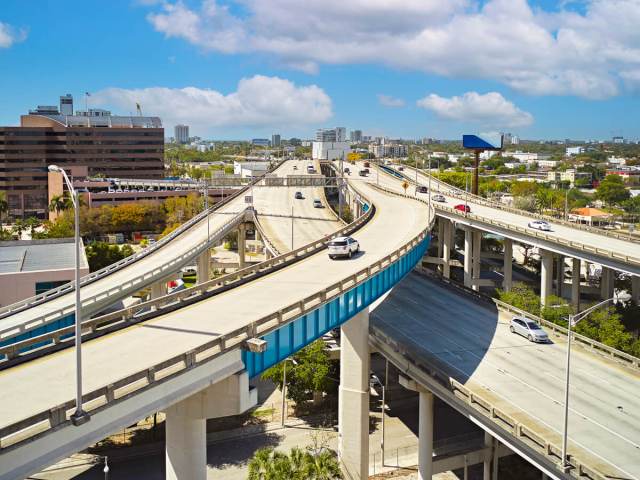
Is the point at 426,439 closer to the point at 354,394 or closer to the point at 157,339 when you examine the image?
the point at 354,394

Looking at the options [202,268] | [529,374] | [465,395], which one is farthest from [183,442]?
[202,268]

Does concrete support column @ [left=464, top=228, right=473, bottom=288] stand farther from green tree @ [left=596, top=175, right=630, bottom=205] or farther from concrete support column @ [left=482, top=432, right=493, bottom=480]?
green tree @ [left=596, top=175, right=630, bottom=205]

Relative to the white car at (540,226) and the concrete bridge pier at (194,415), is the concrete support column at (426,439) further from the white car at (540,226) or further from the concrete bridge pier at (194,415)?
the white car at (540,226)

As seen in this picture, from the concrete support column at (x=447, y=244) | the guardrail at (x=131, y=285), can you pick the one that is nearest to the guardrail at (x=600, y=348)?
the guardrail at (x=131, y=285)

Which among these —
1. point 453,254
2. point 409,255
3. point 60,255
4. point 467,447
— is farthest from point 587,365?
point 453,254

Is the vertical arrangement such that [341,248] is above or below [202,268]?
above

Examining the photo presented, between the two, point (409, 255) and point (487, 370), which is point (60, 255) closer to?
point (409, 255)

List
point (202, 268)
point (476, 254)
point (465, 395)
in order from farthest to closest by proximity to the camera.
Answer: point (476, 254) < point (202, 268) < point (465, 395)
